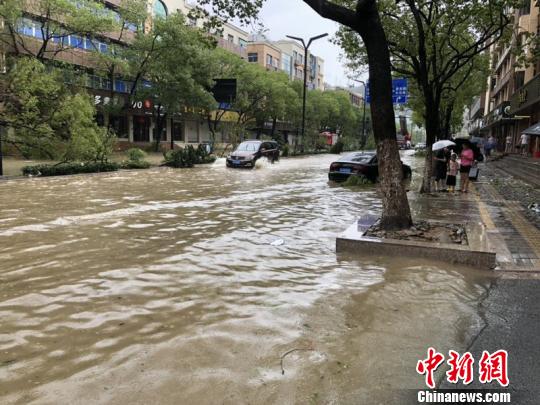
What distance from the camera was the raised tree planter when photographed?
6582 millimetres

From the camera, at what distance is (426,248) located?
6.90 m

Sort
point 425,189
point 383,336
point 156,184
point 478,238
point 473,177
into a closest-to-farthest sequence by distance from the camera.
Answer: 1. point 383,336
2. point 478,238
3. point 425,189
4. point 156,184
5. point 473,177

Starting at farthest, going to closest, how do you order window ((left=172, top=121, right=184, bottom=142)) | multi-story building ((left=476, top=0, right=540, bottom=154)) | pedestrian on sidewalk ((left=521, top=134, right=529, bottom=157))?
1. window ((left=172, top=121, right=184, bottom=142))
2. pedestrian on sidewalk ((left=521, top=134, right=529, bottom=157))
3. multi-story building ((left=476, top=0, right=540, bottom=154))

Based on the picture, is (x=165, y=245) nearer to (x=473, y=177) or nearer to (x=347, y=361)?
(x=347, y=361)

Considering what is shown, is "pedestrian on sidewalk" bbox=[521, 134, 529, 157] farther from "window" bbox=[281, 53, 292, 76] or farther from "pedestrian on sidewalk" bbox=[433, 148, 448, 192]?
"window" bbox=[281, 53, 292, 76]

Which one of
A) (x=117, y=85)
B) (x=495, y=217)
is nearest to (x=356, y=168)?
(x=495, y=217)

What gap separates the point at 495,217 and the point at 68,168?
52.9 feet

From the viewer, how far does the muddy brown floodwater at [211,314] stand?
11.3 feet

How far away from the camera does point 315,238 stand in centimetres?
861

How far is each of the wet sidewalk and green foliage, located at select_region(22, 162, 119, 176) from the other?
13.4 meters

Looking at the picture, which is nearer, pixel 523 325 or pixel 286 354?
pixel 286 354

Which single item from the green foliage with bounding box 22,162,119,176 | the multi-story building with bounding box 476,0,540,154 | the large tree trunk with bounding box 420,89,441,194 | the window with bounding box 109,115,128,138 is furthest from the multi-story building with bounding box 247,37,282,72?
the large tree trunk with bounding box 420,89,441,194

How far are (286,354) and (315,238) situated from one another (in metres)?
4.76

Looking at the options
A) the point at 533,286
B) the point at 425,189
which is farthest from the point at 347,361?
the point at 425,189
